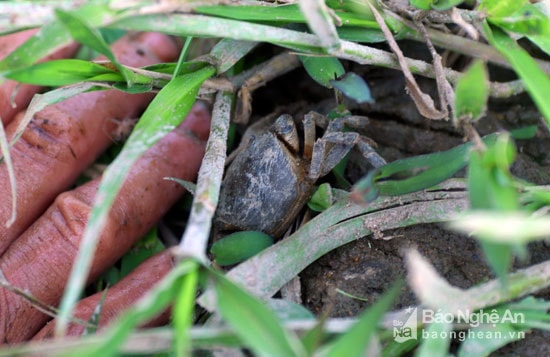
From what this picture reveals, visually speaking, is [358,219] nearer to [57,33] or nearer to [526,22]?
[526,22]

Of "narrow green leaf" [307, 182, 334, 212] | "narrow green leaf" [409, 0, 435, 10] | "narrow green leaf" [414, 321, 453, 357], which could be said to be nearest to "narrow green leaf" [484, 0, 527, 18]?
"narrow green leaf" [409, 0, 435, 10]

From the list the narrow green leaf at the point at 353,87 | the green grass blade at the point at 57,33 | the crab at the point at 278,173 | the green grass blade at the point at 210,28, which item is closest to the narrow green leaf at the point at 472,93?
the narrow green leaf at the point at 353,87

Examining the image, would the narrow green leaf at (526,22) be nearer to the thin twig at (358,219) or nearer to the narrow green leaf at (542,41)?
the narrow green leaf at (542,41)

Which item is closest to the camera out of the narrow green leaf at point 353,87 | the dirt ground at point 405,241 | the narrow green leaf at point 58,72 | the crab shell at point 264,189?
the narrow green leaf at point 58,72

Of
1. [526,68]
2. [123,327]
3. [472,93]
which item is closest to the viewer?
[123,327]

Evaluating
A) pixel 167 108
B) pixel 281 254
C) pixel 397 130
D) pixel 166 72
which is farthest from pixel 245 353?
pixel 397 130

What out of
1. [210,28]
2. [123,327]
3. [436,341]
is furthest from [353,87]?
[123,327]
